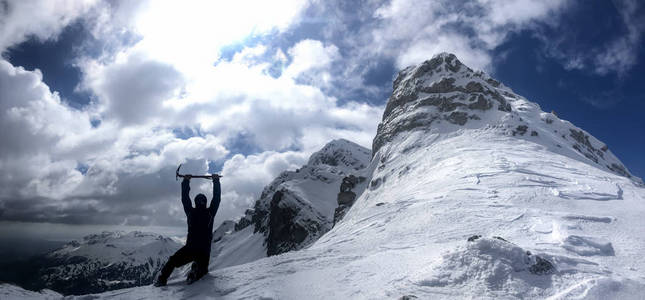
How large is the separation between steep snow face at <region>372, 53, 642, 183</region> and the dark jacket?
48.5 meters

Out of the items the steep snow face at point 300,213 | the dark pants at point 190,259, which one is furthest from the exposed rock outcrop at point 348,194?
the dark pants at point 190,259

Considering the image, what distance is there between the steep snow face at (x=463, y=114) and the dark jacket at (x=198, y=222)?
48.5 metres

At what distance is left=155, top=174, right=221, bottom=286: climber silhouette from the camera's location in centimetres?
837

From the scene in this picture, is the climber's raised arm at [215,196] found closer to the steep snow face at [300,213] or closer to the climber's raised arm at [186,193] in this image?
the climber's raised arm at [186,193]

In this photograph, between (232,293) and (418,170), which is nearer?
(232,293)

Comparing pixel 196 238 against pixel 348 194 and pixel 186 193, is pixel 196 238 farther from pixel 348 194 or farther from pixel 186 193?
pixel 348 194

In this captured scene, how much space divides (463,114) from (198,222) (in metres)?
61.1

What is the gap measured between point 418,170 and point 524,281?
3786cm

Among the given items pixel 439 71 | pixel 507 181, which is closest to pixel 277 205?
pixel 439 71

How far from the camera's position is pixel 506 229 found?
42.9 ft

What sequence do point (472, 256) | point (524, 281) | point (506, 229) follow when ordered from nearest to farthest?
point (524, 281) < point (472, 256) < point (506, 229)

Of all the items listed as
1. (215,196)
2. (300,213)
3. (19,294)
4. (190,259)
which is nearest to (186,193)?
(215,196)

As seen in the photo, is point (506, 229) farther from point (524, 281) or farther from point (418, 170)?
point (418, 170)

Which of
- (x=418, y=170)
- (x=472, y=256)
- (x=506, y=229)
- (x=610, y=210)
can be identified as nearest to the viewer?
(x=472, y=256)
